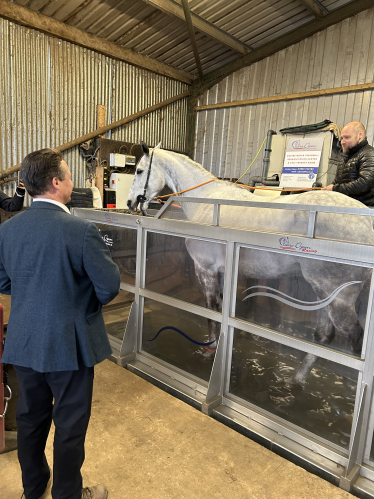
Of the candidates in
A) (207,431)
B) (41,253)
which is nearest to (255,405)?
(207,431)

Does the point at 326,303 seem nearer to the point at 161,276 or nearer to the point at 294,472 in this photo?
the point at 294,472

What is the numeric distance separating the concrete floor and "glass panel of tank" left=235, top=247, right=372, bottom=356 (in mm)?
806

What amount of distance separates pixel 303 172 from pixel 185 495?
223 inches

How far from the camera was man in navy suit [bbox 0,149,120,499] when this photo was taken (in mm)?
1438

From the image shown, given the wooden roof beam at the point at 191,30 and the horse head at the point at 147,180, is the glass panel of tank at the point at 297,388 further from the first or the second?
the wooden roof beam at the point at 191,30

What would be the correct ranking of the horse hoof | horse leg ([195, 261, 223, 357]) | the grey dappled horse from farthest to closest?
horse leg ([195, 261, 223, 357]), the horse hoof, the grey dappled horse

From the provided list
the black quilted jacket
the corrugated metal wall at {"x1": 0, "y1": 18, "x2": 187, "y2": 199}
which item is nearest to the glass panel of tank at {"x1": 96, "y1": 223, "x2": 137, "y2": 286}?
the black quilted jacket

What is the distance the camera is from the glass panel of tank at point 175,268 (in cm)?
324

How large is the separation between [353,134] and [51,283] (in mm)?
3234

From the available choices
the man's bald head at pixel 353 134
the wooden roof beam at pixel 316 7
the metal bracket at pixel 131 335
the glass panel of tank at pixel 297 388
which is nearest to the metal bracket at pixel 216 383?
the glass panel of tank at pixel 297 388

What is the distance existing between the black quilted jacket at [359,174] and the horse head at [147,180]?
1.84 metres

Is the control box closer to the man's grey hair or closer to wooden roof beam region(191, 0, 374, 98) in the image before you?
wooden roof beam region(191, 0, 374, 98)

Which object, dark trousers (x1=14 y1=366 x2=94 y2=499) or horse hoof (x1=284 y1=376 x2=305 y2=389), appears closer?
dark trousers (x1=14 y1=366 x2=94 y2=499)

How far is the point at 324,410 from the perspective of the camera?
99.7 inches
